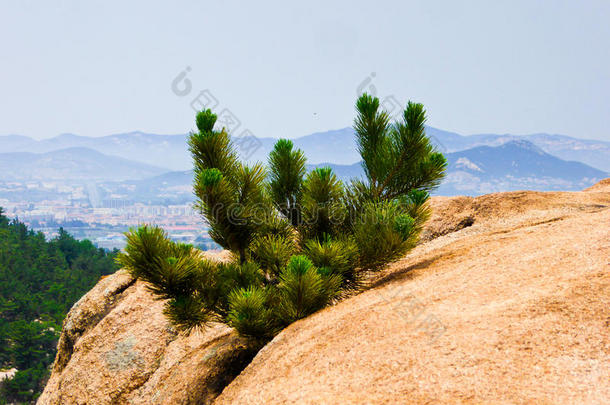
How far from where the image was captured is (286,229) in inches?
171

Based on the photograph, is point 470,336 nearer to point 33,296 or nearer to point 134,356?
point 134,356

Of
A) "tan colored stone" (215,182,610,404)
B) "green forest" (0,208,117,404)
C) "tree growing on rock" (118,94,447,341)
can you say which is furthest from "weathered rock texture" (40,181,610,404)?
"green forest" (0,208,117,404)

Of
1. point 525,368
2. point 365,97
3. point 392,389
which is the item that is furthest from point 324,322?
point 365,97

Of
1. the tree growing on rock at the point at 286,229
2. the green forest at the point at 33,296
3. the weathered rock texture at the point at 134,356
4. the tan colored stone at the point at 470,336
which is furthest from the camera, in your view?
the green forest at the point at 33,296

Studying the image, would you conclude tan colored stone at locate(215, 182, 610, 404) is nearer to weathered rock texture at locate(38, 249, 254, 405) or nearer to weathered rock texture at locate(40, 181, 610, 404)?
weathered rock texture at locate(40, 181, 610, 404)

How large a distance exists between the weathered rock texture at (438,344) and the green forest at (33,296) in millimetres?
41604

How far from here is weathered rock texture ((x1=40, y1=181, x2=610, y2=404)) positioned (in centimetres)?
188

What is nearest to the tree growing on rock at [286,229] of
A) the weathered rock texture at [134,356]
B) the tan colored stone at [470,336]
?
the tan colored stone at [470,336]

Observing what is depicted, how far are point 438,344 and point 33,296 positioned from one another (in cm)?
5932

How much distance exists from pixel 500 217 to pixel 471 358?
15.7 ft

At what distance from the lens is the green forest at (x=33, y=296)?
38541 mm

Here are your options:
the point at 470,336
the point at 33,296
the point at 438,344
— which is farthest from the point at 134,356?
the point at 33,296

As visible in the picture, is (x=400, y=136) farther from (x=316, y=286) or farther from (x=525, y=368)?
(x=525, y=368)

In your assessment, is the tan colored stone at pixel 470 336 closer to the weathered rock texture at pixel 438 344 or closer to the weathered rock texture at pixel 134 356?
the weathered rock texture at pixel 438 344
